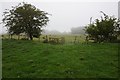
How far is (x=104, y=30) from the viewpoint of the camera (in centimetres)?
4300

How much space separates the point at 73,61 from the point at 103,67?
3.56 meters

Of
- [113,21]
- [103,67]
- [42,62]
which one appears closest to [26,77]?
[42,62]

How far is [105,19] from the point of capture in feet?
150

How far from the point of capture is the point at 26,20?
157 ft

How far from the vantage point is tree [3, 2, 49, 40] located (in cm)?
4806

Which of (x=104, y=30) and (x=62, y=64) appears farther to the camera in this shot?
(x=104, y=30)

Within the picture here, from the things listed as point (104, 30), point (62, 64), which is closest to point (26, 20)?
point (104, 30)

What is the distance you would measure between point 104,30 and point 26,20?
16.7 m

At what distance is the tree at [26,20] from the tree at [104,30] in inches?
430

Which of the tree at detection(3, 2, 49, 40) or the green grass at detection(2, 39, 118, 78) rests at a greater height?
the tree at detection(3, 2, 49, 40)

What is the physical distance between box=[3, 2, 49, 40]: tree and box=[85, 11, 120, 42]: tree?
35.9 ft

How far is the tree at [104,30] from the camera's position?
43.1 meters

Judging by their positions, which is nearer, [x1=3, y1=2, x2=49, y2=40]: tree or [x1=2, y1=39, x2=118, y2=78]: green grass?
[x1=2, y1=39, x2=118, y2=78]: green grass

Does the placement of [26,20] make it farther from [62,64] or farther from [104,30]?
[62,64]
